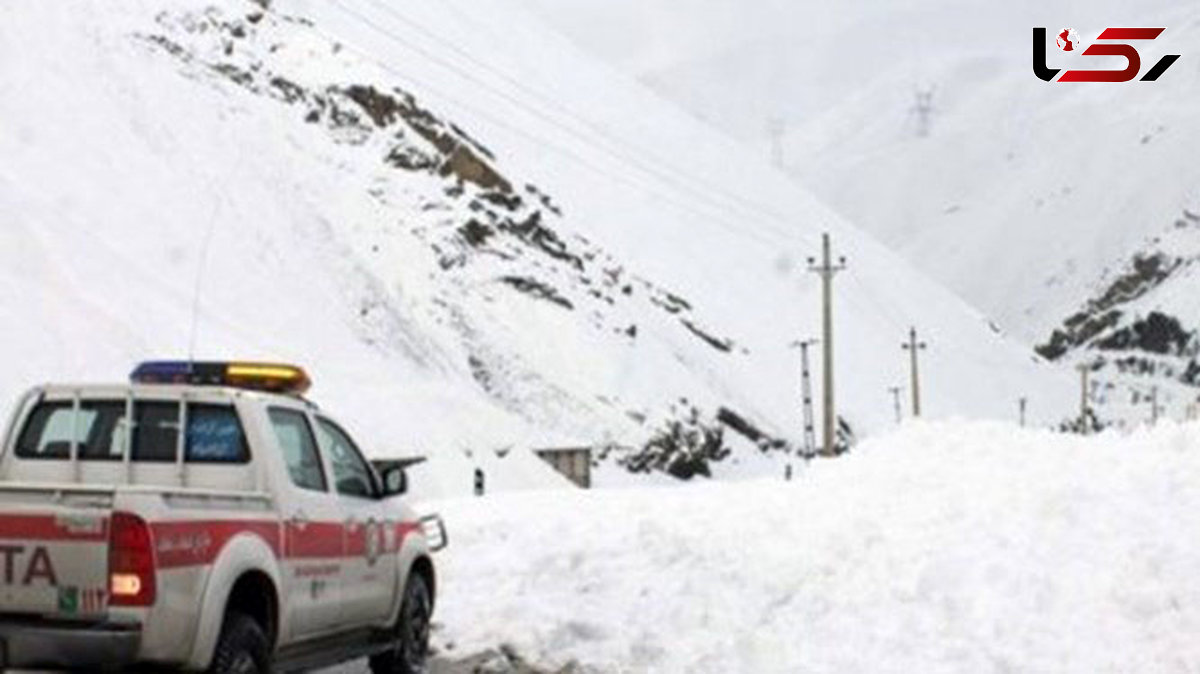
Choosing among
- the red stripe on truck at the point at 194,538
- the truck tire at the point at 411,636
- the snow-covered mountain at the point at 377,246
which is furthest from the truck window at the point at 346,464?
the snow-covered mountain at the point at 377,246

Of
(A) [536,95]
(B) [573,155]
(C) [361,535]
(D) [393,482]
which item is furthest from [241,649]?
(A) [536,95]

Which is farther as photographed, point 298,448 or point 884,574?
point 884,574

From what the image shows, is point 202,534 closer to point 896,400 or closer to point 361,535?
point 361,535

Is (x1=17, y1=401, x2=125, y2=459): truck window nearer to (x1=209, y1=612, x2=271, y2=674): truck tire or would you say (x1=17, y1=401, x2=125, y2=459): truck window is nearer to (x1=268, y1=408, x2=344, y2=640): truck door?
(x1=268, y1=408, x2=344, y2=640): truck door

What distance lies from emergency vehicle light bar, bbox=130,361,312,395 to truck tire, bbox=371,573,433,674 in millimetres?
2182

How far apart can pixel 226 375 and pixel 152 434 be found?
28.1 inches

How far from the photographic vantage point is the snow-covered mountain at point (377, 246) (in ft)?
191

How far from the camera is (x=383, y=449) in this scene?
173 feet

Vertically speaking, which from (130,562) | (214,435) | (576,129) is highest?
(576,129)

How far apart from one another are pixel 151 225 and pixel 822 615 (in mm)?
56827

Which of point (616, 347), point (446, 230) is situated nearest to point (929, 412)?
point (616, 347)

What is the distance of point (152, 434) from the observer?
34.6 ft

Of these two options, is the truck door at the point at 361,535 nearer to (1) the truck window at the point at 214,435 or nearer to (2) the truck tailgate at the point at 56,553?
(1) the truck window at the point at 214,435

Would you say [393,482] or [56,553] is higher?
[393,482]
